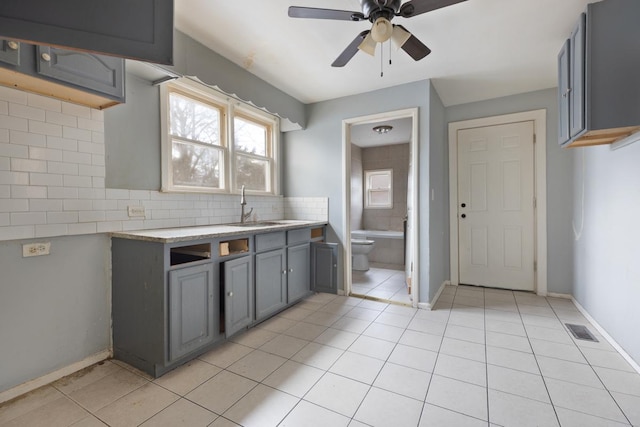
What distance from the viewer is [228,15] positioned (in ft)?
6.74

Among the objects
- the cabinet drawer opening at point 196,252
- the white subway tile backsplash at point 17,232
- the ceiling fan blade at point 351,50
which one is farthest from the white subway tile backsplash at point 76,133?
the ceiling fan blade at point 351,50

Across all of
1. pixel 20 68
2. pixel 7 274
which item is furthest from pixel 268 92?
pixel 7 274

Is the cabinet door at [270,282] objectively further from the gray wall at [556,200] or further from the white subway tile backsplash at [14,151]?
the gray wall at [556,200]

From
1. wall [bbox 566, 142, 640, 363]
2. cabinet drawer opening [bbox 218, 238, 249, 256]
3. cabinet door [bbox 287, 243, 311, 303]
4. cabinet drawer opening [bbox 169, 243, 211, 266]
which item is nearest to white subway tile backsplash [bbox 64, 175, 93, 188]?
cabinet drawer opening [bbox 169, 243, 211, 266]

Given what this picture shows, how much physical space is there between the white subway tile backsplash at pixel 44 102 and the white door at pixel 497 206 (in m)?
4.20

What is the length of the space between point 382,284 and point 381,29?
10.2 feet

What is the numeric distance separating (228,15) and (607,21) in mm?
2490

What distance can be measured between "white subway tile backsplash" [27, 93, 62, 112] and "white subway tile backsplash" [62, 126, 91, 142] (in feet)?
0.42

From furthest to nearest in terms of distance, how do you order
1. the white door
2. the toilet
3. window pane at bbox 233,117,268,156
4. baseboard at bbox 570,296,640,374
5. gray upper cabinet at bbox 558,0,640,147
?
the toilet < the white door < window pane at bbox 233,117,268,156 < baseboard at bbox 570,296,640,374 < gray upper cabinet at bbox 558,0,640,147

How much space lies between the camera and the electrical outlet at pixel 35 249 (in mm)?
1718

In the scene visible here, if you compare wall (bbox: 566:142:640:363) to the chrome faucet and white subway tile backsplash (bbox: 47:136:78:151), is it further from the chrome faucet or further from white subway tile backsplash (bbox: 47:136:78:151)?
white subway tile backsplash (bbox: 47:136:78:151)

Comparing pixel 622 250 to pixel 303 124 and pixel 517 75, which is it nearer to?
pixel 517 75

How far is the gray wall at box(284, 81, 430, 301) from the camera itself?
308 centimetres

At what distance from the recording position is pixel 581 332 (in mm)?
2445
